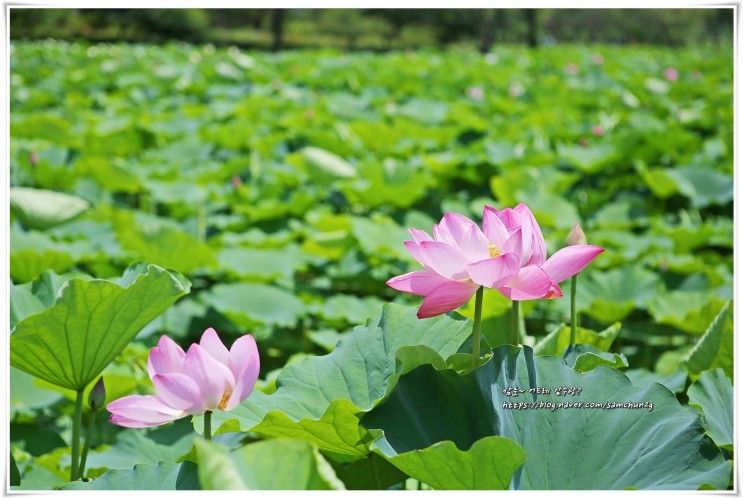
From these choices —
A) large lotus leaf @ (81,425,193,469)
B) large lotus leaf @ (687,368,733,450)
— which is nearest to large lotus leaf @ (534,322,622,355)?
large lotus leaf @ (687,368,733,450)

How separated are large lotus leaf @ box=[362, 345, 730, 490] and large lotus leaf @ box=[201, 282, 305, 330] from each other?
995 mm

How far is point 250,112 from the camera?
147 inches

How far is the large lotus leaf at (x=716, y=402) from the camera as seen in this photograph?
2.42 ft

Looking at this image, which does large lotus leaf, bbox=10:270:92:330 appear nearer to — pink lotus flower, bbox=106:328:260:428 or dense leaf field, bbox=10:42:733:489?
dense leaf field, bbox=10:42:733:489

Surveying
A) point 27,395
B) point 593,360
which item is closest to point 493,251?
point 593,360

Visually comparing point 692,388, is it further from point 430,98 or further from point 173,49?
point 173,49

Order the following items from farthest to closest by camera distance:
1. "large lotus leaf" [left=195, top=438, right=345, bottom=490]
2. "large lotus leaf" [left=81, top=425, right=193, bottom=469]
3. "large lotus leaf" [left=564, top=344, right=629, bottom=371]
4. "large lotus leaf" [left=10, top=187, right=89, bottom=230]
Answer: "large lotus leaf" [left=10, top=187, right=89, bottom=230], "large lotus leaf" [left=81, top=425, right=193, bottom=469], "large lotus leaf" [left=564, top=344, right=629, bottom=371], "large lotus leaf" [left=195, top=438, right=345, bottom=490]

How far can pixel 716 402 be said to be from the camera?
766mm

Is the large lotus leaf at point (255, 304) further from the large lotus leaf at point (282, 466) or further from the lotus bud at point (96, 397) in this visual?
the large lotus leaf at point (282, 466)

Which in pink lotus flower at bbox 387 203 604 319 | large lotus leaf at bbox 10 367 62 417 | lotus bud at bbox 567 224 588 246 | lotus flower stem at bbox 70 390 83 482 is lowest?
large lotus leaf at bbox 10 367 62 417

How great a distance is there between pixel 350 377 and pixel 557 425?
0.53 ft

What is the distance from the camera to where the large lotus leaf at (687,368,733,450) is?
0.74 metres

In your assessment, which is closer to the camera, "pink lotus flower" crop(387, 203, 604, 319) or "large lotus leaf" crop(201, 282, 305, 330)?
"pink lotus flower" crop(387, 203, 604, 319)

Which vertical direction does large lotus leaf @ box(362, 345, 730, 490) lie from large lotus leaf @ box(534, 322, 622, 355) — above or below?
above
